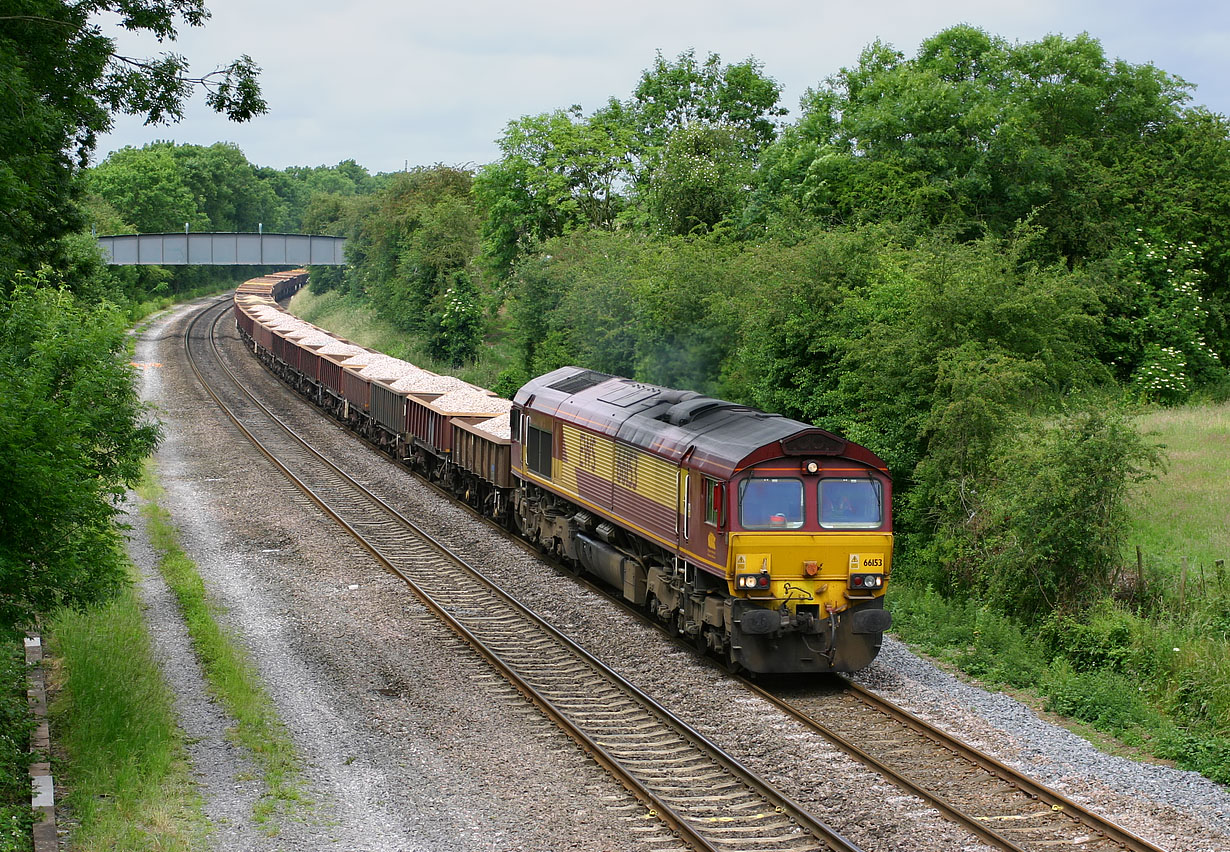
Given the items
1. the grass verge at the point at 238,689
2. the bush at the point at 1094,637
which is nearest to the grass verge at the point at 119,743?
the grass verge at the point at 238,689

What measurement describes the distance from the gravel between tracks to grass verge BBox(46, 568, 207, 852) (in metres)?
0.37

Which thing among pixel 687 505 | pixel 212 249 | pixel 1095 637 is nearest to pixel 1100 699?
pixel 1095 637

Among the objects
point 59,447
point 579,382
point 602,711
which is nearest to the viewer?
point 59,447

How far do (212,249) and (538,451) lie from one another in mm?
58337

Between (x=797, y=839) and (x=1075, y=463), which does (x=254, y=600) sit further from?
(x=1075, y=463)

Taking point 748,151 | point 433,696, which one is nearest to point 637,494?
point 433,696

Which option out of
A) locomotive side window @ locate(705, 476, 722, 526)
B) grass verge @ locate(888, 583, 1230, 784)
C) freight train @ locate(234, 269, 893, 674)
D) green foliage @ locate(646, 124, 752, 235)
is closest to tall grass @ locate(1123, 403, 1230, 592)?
grass verge @ locate(888, 583, 1230, 784)

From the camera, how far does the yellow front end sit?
1455cm

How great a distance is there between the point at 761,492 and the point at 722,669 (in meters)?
2.75

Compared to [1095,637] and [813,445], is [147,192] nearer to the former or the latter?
[813,445]

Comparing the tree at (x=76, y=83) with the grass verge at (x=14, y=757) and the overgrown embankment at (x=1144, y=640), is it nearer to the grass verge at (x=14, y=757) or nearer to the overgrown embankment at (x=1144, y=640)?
the grass verge at (x=14, y=757)

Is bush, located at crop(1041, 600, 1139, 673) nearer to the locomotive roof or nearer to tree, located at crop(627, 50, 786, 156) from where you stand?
the locomotive roof

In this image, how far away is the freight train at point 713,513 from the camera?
14.7 m

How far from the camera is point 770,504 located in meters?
14.8
